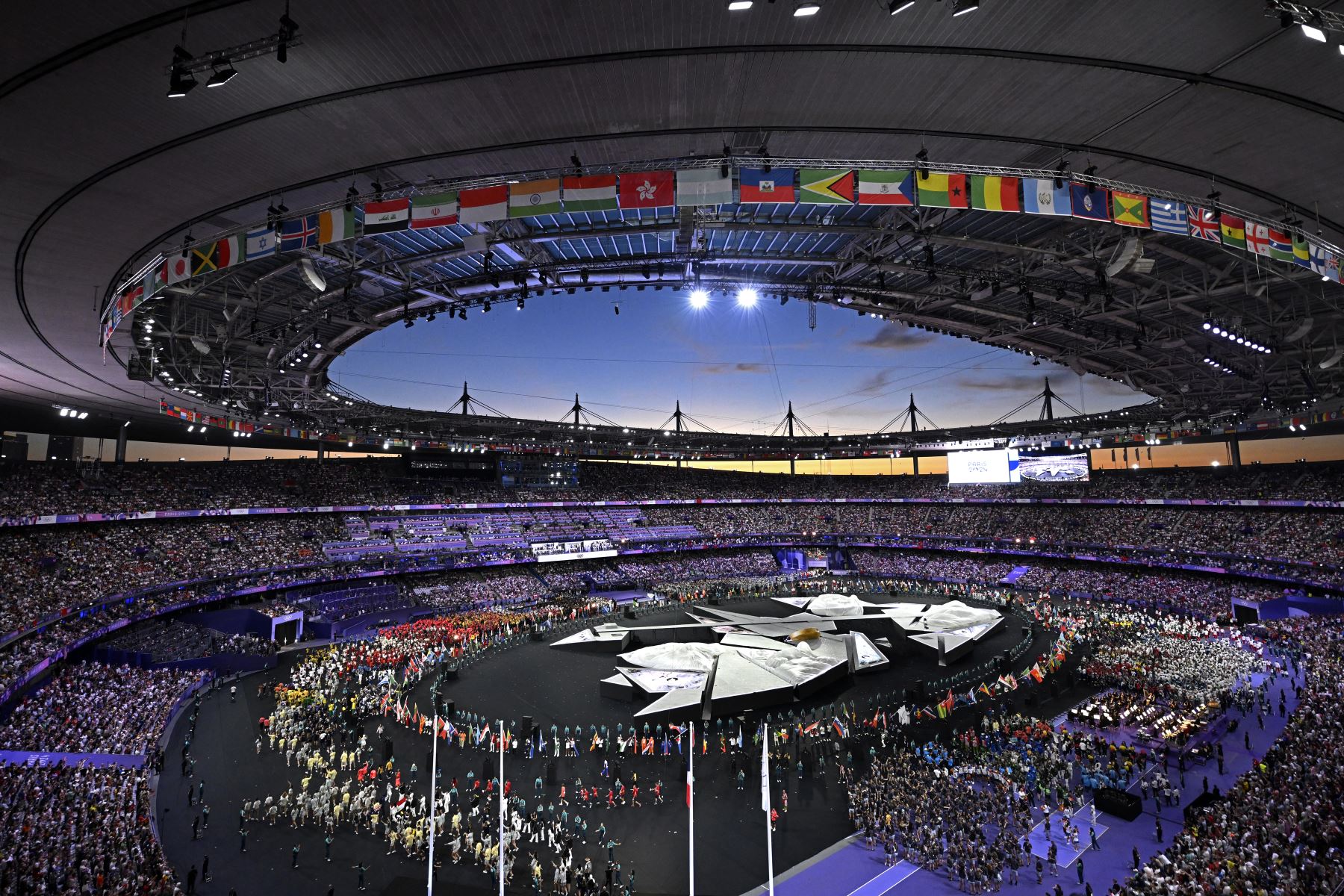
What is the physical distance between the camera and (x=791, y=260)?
18906 mm

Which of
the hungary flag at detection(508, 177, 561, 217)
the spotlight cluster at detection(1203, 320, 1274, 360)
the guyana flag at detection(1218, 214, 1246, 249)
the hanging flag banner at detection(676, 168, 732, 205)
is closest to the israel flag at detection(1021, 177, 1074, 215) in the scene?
the guyana flag at detection(1218, 214, 1246, 249)

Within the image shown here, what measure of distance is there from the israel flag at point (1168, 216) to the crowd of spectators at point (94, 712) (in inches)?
1357

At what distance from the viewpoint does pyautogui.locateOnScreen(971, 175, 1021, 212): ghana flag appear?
13.1 metres

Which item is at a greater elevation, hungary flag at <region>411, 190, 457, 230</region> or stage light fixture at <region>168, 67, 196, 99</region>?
hungary flag at <region>411, 190, 457, 230</region>

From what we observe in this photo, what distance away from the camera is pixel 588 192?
1262 centimetres

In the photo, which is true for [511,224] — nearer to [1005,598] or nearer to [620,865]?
[620,865]

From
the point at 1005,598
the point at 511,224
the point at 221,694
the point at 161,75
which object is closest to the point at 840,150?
the point at 511,224

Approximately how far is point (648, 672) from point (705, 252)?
2034cm

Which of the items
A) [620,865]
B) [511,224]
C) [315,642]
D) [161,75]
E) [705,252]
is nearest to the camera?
[161,75]

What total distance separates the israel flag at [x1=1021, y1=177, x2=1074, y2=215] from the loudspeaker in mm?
16961

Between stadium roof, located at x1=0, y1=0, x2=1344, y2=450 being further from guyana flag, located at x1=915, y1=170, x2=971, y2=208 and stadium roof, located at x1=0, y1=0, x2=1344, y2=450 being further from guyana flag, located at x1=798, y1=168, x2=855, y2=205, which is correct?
guyana flag, located at x1=798, y1=168, x2=855, y2=205

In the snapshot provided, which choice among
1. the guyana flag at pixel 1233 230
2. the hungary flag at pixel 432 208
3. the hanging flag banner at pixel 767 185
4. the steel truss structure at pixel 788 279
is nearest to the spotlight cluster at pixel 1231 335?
the steel truss structure at pixel 788 279

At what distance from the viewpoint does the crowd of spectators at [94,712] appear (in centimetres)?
2042

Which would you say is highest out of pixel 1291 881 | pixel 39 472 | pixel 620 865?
pixel 39 472
